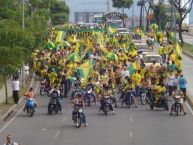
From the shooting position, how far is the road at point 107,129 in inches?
1072

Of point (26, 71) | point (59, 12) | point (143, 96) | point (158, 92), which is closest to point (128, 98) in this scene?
point (143, 96)

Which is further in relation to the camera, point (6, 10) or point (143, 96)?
point (6, 10)

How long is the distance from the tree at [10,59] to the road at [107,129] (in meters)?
2.88

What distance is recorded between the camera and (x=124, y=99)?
36562 millimetres

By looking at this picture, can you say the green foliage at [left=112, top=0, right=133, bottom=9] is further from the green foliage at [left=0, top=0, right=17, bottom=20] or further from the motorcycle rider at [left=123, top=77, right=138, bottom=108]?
the motorcycle rider at [left=123, top=77, right=138, bottom=108]

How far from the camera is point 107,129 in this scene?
97.5ft

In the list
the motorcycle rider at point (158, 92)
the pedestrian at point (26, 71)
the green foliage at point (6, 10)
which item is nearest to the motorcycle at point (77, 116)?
the motorcycle rider at point (158, 92)

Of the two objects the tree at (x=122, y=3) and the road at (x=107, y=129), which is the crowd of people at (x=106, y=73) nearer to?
the road at (x=107, y=129)

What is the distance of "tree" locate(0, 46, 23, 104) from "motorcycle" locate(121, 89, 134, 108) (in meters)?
5.47

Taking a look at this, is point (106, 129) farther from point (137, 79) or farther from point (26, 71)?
point (26, 71)

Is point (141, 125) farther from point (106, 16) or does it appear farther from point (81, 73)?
point (106, 16)

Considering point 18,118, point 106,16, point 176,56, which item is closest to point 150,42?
point 176,56

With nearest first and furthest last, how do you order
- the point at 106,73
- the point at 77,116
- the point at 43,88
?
the point at 77,116
the point at 106,73
the point at 43,88

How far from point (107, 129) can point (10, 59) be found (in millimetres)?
8774
